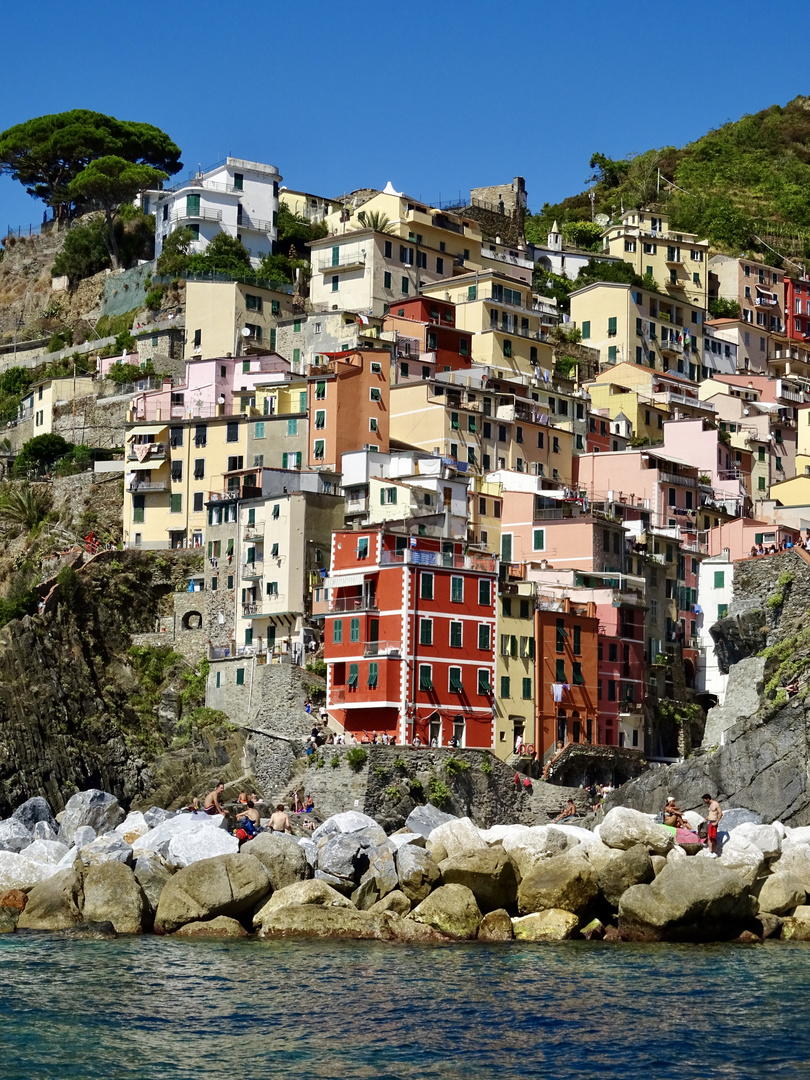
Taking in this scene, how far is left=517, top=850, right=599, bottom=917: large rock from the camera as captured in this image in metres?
41.7

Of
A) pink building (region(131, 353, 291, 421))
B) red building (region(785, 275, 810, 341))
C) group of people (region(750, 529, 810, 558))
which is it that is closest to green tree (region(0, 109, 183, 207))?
pink building (region(131, 353, 291, 421))

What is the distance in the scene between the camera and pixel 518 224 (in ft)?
372

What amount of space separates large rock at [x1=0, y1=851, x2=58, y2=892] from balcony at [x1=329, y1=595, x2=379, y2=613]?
19176 mm

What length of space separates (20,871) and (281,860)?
703 cm

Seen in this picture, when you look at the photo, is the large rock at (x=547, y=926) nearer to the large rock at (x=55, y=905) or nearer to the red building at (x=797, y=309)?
the large rock at (x=55, y=905)

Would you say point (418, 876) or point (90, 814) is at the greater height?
point (90, 814)

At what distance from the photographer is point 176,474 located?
7781cm

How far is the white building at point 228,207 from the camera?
9800 cm

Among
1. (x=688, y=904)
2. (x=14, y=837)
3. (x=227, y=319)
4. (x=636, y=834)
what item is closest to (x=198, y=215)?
(x=227, y=319)

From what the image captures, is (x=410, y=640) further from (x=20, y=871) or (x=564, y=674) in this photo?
(x=20, y=871)

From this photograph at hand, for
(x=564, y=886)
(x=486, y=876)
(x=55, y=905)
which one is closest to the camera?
(x=564, y=886)

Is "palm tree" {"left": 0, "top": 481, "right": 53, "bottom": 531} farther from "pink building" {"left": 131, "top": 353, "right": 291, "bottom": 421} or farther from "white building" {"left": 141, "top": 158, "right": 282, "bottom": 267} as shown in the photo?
"white building" {"left": 141, "top": 158, "right": 282, "bottom": 267}

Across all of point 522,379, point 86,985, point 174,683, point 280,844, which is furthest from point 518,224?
point 86,985

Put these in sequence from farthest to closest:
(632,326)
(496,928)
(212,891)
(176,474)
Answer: (632,326), (176,474), (212,891), (496,928)
